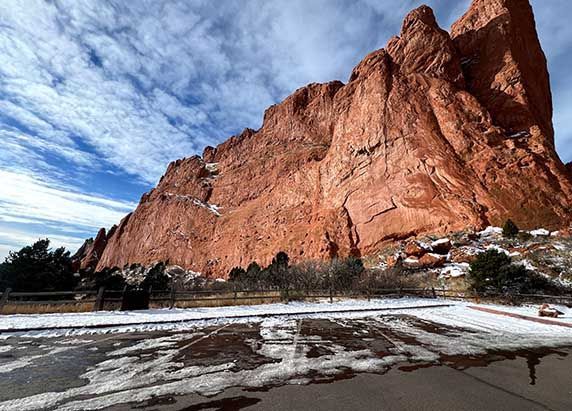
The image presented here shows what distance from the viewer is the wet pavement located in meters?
3.68

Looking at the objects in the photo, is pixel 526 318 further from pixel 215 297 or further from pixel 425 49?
pixel 425 49

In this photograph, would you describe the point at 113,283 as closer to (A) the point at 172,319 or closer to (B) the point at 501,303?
(A) the point at 172,319

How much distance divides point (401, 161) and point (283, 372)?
39.0m

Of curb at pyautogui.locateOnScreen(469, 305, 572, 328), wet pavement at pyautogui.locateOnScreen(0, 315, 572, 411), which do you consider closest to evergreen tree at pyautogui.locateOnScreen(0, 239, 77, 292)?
wet pavement at pyautogui.locateOnScreen(0, 315, 572, 411)

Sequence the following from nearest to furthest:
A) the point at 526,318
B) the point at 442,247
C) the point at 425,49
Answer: the point at 526,318, the point at 442,247, the point at 425,49

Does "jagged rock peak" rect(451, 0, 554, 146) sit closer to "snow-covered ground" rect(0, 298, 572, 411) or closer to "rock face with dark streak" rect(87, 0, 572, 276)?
"rock face with dark streak" rect(87, 0, 572, 276)

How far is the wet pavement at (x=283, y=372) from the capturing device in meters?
3.68

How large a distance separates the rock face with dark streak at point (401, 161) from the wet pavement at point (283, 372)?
94.0 ft

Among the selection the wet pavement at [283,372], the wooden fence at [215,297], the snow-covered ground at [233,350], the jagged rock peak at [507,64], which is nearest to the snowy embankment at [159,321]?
the snow-covered ground at [233,350]

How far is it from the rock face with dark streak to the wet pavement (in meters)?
28.6

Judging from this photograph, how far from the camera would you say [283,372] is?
4.75m

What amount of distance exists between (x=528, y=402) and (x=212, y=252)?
2296 inches

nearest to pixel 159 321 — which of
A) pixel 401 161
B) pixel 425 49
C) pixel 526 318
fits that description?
pixel 526 318

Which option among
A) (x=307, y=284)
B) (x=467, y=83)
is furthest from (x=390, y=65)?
(x=307, y=284)
